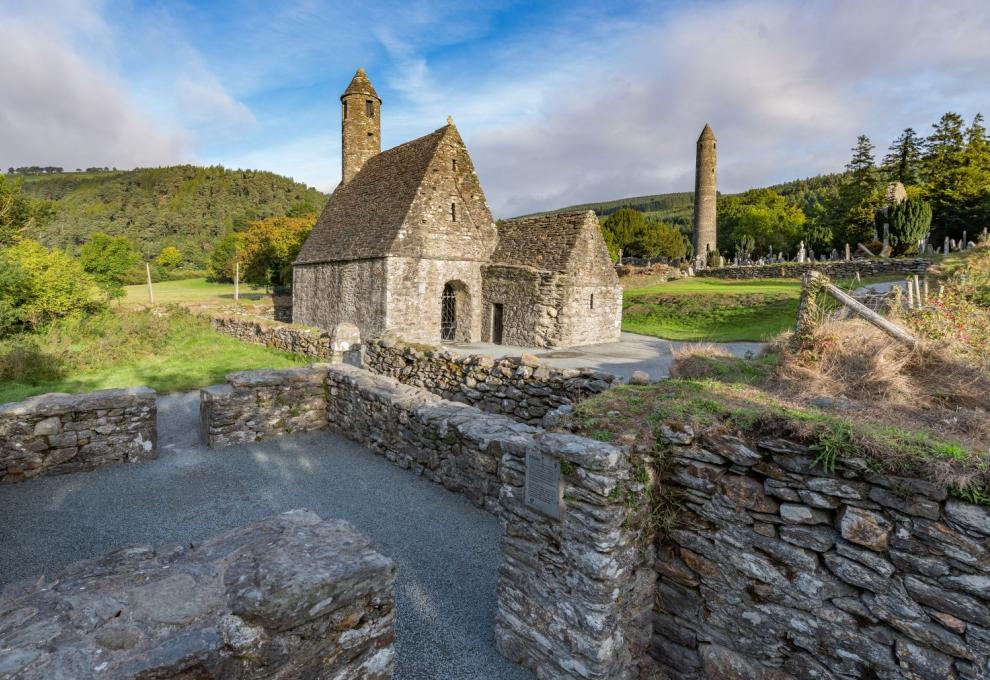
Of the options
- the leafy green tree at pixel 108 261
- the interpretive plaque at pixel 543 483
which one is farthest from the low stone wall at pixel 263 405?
the leafy green tree at pixel 108 261

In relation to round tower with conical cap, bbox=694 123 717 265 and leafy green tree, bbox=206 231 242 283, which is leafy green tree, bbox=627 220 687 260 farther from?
leafy green tree, bbox=206 231 242 283

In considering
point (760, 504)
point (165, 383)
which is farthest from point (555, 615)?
point (165, 383)

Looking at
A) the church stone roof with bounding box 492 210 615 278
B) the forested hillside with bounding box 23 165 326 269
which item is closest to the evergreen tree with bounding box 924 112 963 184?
the church stone roof with bounding box 492 210 615 278

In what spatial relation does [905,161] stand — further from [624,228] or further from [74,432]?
[74,432]

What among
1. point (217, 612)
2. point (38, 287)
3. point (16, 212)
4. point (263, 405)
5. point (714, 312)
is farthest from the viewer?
point (16, 212)

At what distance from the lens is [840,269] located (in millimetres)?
26891

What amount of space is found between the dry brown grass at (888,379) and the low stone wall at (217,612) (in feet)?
13.7

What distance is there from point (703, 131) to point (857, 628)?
62424 millimetres

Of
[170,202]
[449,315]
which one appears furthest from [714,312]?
[170,202]

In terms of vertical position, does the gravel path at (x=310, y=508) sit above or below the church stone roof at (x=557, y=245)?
below

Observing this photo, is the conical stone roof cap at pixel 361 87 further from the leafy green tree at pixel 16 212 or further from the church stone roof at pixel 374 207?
the leafy green tree at pixel 16 212

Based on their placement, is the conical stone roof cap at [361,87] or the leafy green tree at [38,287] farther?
the conical stone roof cap at [361,87]

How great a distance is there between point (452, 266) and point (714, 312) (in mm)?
13685

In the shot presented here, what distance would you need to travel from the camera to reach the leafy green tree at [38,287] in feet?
54.0
